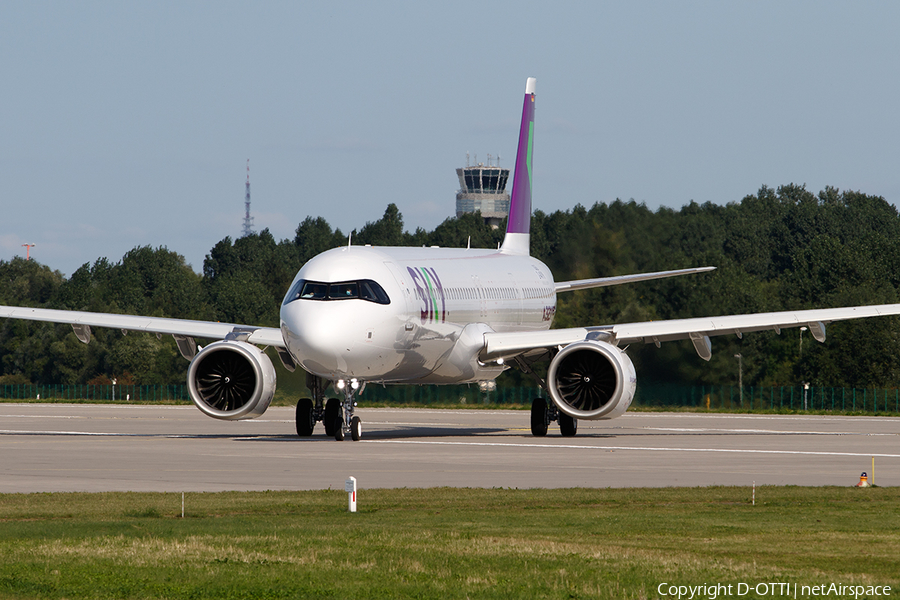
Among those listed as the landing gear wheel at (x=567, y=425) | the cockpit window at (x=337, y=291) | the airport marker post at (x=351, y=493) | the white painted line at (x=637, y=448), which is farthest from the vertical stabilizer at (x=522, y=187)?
the airport marker post at (x=351, y=493)

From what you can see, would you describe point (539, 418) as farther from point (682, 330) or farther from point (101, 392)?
point (101, 392)

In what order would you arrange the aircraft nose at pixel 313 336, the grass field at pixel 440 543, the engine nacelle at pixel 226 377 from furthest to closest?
1. the engine nacelle at pixel 226 377
2. the aircraft nose at pixel 313 336
3. the grass field at pixel 440 543

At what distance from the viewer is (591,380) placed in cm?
3241

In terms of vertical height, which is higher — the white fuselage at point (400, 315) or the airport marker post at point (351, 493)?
the white fuselage at point (400, 315)

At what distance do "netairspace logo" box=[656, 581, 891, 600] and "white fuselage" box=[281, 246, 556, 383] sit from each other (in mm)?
18820

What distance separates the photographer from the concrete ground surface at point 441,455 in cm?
2162

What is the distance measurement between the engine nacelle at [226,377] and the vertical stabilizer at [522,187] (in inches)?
572

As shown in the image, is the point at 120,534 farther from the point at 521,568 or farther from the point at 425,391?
the point at 425,391

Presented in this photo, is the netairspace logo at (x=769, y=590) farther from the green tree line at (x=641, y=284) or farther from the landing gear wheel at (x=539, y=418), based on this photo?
the green tree line at (x=641, y=284)

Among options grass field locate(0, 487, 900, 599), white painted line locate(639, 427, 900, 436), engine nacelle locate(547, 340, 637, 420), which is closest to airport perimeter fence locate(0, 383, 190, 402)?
white painted line locate(639, 427, 900, 436)

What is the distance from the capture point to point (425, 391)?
6725cm

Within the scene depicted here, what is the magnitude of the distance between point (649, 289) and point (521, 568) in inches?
2399

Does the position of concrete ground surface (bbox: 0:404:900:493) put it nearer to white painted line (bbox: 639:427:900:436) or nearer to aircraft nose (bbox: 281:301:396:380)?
white painted line (bbox: 639:427:900:436)

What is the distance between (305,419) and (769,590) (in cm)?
2387
